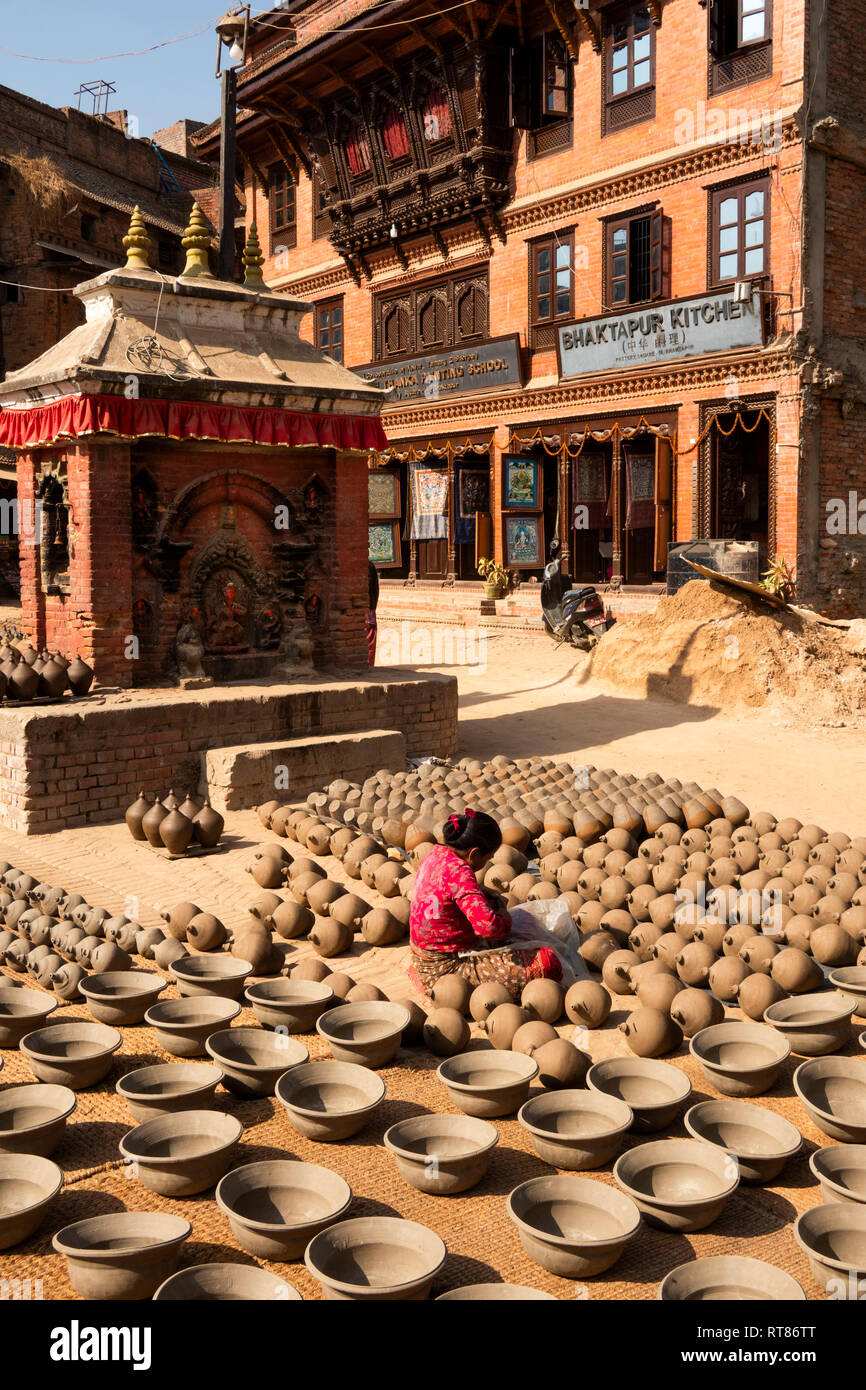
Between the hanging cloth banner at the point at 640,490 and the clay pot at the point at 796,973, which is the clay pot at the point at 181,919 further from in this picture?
the hanging cloth banner at the point at 640,490

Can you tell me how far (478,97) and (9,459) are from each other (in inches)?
466

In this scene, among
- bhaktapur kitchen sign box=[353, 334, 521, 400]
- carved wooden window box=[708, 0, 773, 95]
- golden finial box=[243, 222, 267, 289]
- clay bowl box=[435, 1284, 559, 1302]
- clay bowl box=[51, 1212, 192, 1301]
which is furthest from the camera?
bhaktapur kitchen sign box=[353, 334, 521, 400]

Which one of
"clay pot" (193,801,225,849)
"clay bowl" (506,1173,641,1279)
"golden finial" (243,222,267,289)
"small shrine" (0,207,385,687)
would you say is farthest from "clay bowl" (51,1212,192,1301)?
"golden finial" (243,222,267,289)

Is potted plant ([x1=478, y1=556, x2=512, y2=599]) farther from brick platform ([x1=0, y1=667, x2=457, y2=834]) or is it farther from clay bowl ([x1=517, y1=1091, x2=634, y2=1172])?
clay bowl ([x1=517, y1=1091, x2=634, y2=1172])

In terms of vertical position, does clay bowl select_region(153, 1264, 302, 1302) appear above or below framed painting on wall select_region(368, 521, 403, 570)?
below

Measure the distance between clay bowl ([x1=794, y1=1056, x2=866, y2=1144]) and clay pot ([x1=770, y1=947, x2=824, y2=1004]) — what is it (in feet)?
2.96

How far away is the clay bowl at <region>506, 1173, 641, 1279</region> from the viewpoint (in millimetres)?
3467

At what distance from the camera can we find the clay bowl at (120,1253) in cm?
332

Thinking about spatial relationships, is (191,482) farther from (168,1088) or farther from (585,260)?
(585,260)

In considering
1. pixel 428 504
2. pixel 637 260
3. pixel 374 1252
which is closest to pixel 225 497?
pixel 374 1252

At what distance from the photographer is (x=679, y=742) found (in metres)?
12.5

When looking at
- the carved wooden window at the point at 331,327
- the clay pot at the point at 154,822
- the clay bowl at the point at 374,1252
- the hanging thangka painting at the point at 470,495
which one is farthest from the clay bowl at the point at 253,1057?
the carved wooden window at the point at 331,327
